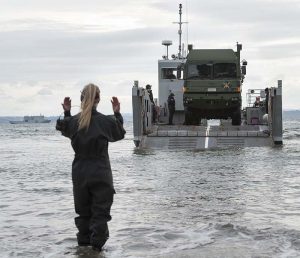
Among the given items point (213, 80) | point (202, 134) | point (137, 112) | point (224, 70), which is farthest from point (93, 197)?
point (224, 70)

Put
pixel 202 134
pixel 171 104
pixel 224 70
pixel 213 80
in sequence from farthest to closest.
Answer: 1. pixel 171 104
2. pixel 224 70
3. pixel 213 80
4. pixel 202 134

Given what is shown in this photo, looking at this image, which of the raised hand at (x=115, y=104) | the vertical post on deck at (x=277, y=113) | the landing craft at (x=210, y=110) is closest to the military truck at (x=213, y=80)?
the landing craft at (x=210, y=110)

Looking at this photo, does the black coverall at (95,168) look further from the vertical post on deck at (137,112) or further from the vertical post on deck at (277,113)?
the vertical post on deck at (277,113)

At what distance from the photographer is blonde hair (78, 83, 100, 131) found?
18.5ft

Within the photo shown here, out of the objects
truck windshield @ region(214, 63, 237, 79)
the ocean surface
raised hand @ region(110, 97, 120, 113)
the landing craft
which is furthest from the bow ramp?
raised hand @ region(110, 97, 120, 113)

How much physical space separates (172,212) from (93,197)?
99.0 inches

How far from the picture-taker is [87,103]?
566 cm

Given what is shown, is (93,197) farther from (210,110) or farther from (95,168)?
(210,110)

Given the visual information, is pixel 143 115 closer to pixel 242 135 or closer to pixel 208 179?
pixel 242 135

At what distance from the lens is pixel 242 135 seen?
65.1ft

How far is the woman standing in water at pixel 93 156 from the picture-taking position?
566cm

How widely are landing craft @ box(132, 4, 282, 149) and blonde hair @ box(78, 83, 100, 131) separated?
13.7 meters

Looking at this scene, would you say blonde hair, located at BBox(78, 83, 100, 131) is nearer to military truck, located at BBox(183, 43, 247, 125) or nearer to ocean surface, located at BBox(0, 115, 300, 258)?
ocean surface, located at BBox(0, 115, 300, 258)

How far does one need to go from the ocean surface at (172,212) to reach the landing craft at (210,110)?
4.63 metres
